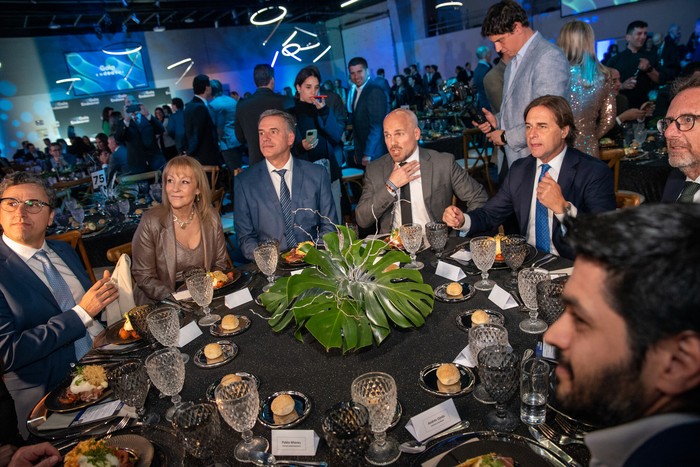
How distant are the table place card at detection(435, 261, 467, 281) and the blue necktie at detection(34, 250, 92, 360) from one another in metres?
1.76

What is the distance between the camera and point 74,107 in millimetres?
13547

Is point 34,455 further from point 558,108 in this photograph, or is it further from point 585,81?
point 585,81

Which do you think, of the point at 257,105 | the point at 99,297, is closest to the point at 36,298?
the point at 99,297

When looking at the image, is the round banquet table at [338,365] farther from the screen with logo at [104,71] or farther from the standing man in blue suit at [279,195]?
the screen with logo at [104,71]

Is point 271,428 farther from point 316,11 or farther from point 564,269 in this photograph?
point 316,11

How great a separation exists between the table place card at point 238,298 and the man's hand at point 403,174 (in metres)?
1.27

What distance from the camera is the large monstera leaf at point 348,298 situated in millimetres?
1570

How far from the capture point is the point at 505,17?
3.41m

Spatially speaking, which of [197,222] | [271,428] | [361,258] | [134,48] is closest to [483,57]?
[197,222]

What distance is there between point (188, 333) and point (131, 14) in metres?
12.4

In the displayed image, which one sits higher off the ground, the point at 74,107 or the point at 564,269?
the point at 74,107

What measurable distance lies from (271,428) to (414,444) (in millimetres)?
402

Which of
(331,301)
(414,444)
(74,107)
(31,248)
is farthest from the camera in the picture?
(74,107)

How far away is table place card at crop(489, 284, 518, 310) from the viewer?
5.95 feet
